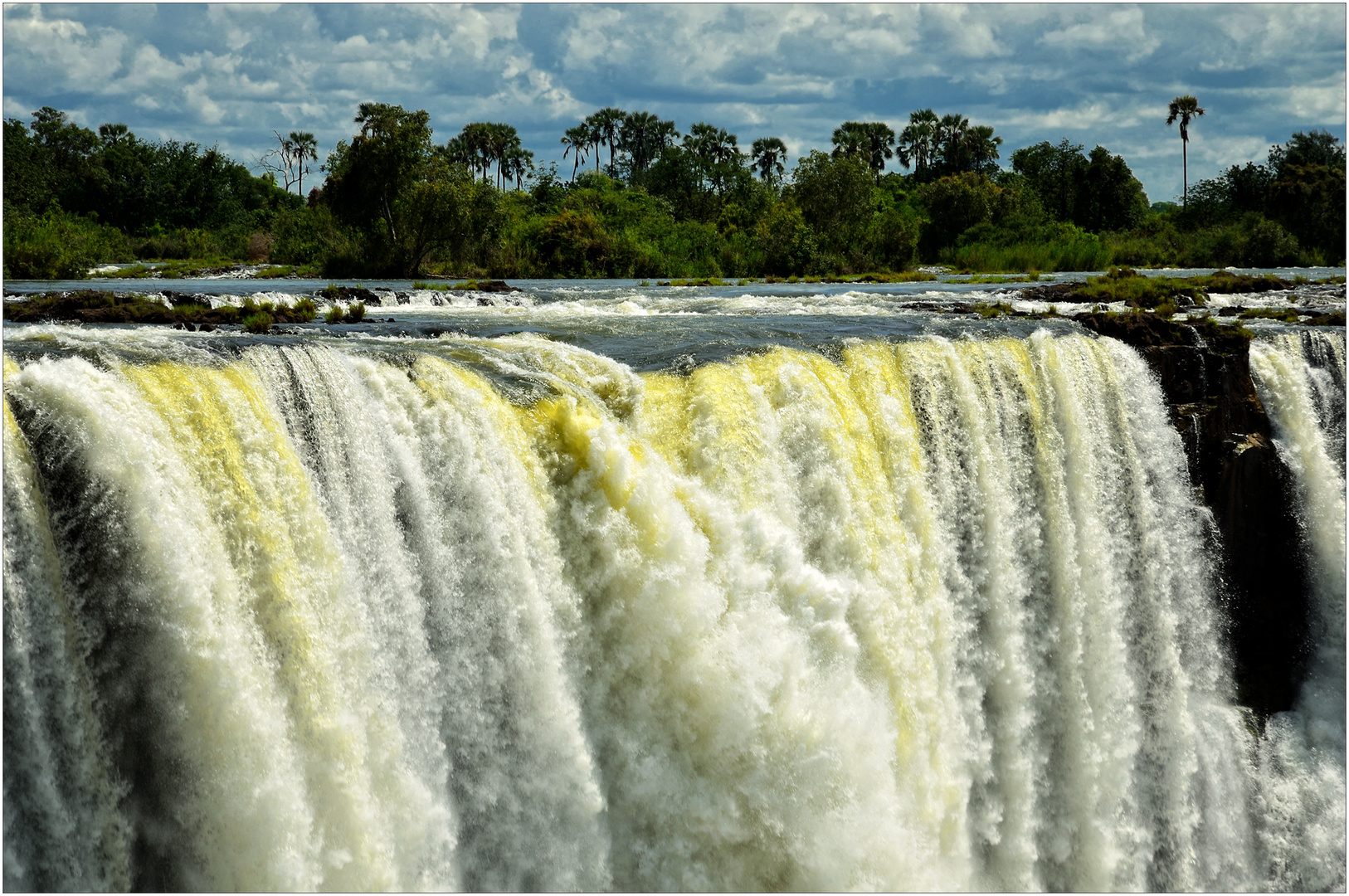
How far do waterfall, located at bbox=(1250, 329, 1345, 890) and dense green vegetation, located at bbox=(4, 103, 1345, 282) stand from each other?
80.3ft

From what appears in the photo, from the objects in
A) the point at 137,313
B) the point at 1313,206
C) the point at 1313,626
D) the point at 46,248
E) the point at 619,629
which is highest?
the point at 1313,206

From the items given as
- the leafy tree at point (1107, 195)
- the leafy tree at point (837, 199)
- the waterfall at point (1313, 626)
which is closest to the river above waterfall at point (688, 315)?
the waterfall at point (1313, 626)

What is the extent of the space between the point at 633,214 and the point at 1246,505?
3484 cm

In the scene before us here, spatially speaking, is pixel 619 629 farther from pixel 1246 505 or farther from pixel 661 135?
pixel 661 135

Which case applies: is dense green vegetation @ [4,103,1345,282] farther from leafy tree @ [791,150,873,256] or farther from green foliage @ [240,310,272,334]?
green foliage @ [240,310,272,334]

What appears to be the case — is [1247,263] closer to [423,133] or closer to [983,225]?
[983,225]

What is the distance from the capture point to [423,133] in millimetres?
31672

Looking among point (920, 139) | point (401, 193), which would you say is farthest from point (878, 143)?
point (401, 193)

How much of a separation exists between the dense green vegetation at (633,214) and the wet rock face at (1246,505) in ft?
81.6

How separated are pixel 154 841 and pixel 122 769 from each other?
422mm

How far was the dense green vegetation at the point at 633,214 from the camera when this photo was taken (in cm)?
3203

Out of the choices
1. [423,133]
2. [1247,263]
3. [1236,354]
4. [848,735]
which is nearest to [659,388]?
[848,735]

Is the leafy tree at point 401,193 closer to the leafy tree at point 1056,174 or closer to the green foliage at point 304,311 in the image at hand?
the green foliage at point 304,311

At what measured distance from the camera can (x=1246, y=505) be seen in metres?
10.4
